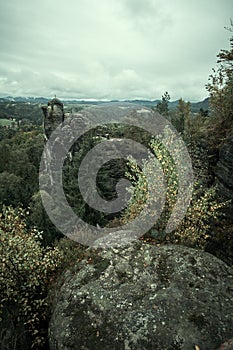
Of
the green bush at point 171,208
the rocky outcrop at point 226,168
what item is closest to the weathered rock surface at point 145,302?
the green bush at point 171,208

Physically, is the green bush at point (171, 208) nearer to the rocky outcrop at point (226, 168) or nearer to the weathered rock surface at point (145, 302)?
the rocky outcrop at point (226, 168)

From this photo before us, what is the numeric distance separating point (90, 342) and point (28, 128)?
15730 cm

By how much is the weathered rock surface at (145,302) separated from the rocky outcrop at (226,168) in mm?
5012

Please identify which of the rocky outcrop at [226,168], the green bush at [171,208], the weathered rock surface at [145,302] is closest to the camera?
the weathered rock surface at [145,302]

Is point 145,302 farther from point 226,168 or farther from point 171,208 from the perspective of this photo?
point 226,168

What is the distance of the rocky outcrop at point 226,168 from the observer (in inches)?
597

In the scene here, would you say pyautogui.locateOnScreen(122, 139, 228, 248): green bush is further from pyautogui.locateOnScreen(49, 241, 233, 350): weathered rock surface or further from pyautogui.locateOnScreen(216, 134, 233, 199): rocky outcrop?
pyautogui.locateOnScreen(49, 241, 233, 350): weathered rock surface

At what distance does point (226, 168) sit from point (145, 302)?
30.4 feet

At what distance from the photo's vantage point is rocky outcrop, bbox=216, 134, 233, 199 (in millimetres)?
15164

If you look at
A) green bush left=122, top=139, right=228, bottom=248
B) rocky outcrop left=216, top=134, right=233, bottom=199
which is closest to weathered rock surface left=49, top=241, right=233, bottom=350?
green bush left=122, top=139, right=228, bottom=248

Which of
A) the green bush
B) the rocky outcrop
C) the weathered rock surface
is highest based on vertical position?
the rocky outcrop

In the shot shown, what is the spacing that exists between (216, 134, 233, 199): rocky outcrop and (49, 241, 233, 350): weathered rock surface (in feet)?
16.4

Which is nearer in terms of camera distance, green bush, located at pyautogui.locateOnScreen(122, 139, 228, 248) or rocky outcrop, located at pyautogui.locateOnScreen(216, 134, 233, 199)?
green bush, located at pyautogui.locateOnScreen(122, 139, 228, 248)

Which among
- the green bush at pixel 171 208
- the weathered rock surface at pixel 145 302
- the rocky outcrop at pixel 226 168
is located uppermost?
the rocky outcrop at pixel 226 168
